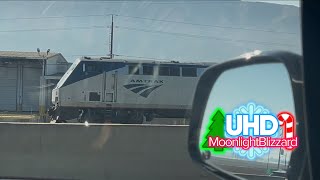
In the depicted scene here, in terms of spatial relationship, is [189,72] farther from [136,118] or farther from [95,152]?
[95,152]

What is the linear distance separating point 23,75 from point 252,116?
56.3 meters

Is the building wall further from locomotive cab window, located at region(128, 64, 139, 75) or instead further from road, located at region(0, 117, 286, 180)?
road, located at region(0, 117, 286, 180)

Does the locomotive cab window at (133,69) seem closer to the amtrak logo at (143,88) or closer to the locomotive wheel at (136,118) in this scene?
the amtrak logo at (143,88)

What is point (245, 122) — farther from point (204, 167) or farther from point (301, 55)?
point (301, 55)

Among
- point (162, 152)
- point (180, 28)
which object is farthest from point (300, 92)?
point (180, 28)

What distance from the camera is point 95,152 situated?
10.2 metres

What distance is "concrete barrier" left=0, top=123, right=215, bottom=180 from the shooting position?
32.6 feet

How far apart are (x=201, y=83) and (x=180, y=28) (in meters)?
160

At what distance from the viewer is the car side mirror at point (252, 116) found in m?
2.08

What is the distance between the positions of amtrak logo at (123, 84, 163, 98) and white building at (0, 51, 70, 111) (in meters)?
20.2

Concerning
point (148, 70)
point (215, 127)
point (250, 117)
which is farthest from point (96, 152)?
point (148, 70)

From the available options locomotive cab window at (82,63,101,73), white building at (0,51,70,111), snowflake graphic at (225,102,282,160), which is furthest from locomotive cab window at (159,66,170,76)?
snowflake graphic at (225,102,282,160)

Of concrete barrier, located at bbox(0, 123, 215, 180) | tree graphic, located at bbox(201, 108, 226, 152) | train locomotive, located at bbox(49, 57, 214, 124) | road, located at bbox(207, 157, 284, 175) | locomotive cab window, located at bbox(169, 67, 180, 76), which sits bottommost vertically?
concrete barrier, located at bbox(0, 123, 215, 180)

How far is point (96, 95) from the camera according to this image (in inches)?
1384
